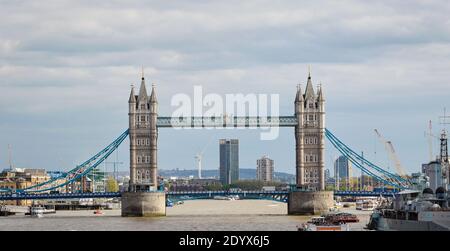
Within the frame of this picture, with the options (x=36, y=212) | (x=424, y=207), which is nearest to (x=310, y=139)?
(x=36, y=212)

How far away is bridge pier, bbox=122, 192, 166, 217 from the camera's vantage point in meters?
131

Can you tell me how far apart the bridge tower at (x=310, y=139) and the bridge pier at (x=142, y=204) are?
21336mm

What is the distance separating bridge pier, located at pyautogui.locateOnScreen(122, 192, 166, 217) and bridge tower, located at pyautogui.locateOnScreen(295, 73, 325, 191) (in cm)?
2134

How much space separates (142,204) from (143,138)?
14.7 meters

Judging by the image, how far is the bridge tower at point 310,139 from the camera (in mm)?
142875

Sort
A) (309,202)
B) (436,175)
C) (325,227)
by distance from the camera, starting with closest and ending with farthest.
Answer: (325,227) → (436,175) → (309,202)

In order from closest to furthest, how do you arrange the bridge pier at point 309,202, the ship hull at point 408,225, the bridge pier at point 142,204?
the ship hull at point 408,225
the bridge pier at point 142,204
the bridge pier at point 309,202

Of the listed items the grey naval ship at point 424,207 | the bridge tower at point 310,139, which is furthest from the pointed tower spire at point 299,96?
the grey naval ship at point 424,207

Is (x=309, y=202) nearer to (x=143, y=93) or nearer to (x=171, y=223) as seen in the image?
(x=143, y=93)

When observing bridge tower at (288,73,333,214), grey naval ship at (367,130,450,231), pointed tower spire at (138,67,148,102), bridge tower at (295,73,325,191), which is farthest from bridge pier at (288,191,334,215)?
grey naval ship at (367,130,450,231)

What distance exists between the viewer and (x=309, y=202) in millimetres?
134625

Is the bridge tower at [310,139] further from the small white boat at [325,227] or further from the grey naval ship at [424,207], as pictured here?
the small white boat at [325,227]
